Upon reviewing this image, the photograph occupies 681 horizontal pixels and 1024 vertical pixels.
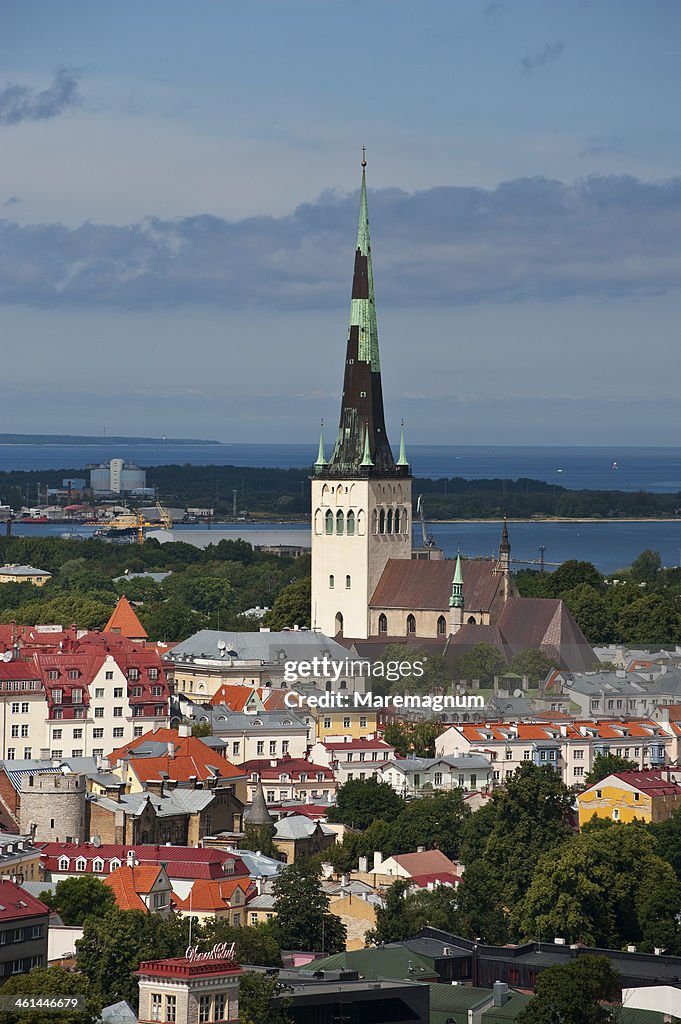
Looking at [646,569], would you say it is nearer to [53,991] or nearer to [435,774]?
[435,774]

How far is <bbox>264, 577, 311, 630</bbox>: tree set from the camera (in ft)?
387

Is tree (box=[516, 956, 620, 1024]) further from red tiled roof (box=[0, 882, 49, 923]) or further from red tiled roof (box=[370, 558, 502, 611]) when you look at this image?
red tiled roof (box=[370, 558, 502, 611])

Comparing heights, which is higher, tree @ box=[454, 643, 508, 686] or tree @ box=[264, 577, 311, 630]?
tree @ box=[264, 577, 311, 630]

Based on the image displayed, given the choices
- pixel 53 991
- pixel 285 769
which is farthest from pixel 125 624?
pixel 53 991

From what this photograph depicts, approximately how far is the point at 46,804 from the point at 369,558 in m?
42.6

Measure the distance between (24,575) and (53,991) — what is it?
116 metres

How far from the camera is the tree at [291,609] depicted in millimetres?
118062

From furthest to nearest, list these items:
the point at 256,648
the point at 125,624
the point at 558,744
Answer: the point at 125,624 < the point at 256,648 < the point at 558,744

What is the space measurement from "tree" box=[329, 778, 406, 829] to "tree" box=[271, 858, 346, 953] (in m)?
12.4

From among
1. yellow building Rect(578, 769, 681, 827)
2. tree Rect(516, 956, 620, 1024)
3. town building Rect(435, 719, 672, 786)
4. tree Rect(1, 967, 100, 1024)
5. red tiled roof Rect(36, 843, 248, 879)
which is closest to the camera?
tree Rect(1, 967, 100, 1024)

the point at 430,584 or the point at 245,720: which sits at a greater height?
the point at 430,584

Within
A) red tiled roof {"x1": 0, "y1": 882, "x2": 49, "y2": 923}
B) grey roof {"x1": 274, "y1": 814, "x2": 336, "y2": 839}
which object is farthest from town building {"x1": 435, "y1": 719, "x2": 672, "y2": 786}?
red tiled roof {"x1": 0, "y1": 882, "x2": 49, "y2": 923}

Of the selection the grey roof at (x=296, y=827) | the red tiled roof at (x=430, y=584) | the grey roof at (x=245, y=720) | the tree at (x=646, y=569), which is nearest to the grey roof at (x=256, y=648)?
the red tiled roof at (x=430, y=584)

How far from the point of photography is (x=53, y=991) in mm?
51969
